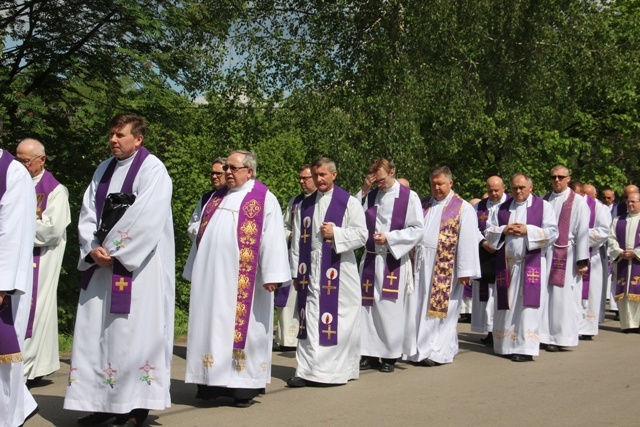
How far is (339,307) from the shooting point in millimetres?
9641

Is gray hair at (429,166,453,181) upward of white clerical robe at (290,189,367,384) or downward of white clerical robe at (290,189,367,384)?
upward

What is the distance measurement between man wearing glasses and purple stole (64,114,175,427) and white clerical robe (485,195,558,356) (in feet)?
17.4

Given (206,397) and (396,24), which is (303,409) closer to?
(206,397)

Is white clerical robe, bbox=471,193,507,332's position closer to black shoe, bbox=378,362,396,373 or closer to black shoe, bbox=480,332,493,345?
black shoe, bbox=480,332,493,345

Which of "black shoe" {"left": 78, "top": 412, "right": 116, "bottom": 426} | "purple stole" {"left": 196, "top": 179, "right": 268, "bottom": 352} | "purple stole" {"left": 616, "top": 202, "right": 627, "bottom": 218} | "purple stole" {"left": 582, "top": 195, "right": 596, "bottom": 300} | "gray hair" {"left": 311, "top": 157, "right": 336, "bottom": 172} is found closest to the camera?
"black shoe" {"left": 78, "top": 412, "right": 116, "bottom": 426}

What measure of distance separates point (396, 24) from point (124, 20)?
704cm

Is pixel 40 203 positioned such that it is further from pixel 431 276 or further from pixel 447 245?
pixel 447 245

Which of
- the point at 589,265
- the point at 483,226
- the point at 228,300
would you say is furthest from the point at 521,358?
the point at 228,300

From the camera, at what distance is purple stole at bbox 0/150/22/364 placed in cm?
610

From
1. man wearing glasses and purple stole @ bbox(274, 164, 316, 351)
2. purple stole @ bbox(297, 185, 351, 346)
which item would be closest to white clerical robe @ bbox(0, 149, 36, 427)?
purple stole @ bbox(297, 185, 351, 346)

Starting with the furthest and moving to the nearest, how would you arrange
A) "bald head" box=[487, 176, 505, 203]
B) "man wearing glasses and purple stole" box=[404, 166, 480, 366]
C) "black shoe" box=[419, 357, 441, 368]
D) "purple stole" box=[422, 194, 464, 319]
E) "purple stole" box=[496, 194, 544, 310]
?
"bald head" box=[487, 176, 505, 203]
"purple stole" box=[496, 194, 544, 310]
"purple stole" box=[422, 194, 464, 319]
"man wearing glasses and purple stole" box=[404, 166, 480, 366]
"black shoe" box=[419, 357, 441, 368]

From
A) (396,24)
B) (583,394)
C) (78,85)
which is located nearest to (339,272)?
(583,394)

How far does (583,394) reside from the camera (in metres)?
8.92

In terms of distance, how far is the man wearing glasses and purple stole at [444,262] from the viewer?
11.2 meters
